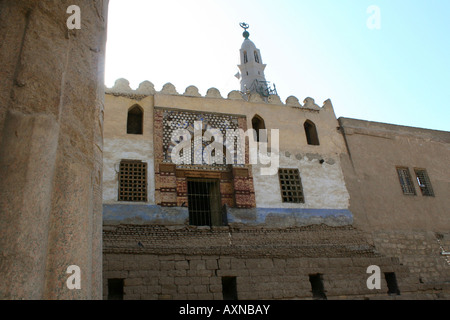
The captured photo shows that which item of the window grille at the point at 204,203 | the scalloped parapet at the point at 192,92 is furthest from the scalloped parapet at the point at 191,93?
the window grille at the point at 204,203

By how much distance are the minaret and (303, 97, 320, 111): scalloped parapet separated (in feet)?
63.8

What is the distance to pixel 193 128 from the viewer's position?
1141 centimetres

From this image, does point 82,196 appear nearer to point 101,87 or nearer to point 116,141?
point 101,87

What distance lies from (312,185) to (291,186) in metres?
0.69

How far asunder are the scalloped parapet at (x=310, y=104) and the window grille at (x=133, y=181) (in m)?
5.82

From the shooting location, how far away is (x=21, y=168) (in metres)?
2.24

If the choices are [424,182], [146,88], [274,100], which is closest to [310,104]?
[274,100]

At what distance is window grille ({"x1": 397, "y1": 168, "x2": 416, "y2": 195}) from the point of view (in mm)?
13133

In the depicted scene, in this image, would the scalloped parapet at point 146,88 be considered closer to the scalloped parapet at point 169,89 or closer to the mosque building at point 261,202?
the mosque building at point 261,202

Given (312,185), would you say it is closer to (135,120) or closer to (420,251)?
(420,251)

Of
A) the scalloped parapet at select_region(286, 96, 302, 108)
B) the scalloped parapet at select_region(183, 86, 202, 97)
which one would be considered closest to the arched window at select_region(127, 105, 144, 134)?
the scalloped parapet at select_region(183, 86, 202, 97)
